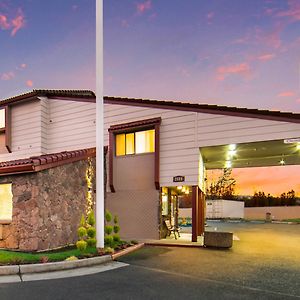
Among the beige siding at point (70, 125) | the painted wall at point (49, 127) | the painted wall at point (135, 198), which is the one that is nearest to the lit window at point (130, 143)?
the painted wall at point (135, 198)

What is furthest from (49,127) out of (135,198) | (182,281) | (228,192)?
(228,192)

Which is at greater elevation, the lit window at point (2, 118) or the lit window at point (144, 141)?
the lit window at point (2, 118)

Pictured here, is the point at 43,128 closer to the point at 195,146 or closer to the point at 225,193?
the point at 195,146

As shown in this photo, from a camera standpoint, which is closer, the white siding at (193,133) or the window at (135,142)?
the white siding at (193,133)

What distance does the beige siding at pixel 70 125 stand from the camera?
59.4 feet

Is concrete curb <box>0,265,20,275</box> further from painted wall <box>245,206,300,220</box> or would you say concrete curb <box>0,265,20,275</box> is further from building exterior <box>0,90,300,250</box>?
painted wall <box>245,206,300,220</box>

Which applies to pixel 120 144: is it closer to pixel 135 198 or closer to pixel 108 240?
pixel 135 198

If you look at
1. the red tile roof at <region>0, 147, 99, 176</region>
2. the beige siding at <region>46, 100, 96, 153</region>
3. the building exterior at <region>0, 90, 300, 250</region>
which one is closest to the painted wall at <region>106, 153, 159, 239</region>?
the building exterior at <region>0, 90, 300, 250</region>

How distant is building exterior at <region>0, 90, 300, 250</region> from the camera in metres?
12.0

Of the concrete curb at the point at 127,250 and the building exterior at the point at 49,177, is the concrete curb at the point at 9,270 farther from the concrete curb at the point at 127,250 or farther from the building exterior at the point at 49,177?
the concrete curb at the point at 127,250

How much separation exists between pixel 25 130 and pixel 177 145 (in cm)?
1053

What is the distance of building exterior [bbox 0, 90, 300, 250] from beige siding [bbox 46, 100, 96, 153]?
6cm

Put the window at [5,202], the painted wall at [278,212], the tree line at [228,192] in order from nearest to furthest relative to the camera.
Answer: the window at [5,202]
the painted wall at [278,212]
the tree line at [228,192]

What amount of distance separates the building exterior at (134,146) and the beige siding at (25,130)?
63mm
